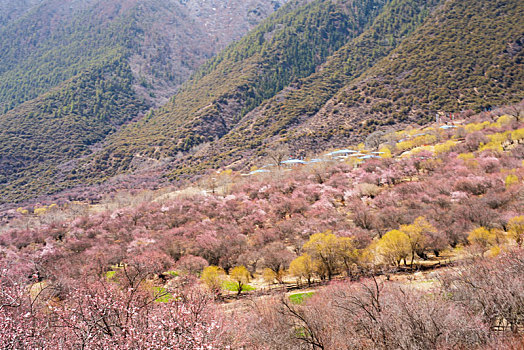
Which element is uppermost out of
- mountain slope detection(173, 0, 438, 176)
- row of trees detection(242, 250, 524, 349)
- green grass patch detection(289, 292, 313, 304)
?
row of trees detection(242, 250, 524, 349)

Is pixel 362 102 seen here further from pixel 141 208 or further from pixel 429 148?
pixel 141 208

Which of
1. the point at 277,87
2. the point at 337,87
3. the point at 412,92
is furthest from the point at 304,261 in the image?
the point at 277,87

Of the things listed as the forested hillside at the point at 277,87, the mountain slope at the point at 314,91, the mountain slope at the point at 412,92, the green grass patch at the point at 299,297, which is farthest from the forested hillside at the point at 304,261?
the mountain slope at the point at 314,91

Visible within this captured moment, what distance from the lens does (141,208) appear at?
35.1m

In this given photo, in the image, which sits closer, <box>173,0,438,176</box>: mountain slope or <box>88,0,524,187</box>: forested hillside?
<box>88,0,524,187</box>: forested hillside

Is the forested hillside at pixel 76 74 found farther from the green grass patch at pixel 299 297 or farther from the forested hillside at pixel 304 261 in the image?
the green grass patch at pixel 299 297

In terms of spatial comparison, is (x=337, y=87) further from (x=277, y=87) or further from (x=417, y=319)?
(x=417, y=319)

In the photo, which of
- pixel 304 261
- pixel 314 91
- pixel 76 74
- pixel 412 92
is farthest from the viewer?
pixel 76 74

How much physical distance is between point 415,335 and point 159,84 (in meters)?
147

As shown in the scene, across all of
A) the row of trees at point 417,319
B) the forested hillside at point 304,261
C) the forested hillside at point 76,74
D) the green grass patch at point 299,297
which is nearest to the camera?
the forested hillside at point 304,261

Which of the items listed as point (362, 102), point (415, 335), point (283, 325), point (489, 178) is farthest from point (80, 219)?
point (362, 102)

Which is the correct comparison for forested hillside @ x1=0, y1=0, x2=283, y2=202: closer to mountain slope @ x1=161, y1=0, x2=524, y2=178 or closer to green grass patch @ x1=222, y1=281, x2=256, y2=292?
mountain slope @ x1=161, y1=0, x2=524, y2=178

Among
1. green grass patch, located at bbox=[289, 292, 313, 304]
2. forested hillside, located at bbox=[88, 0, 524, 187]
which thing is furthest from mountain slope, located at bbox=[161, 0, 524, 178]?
green grass patch, located at bbox=[289, 292, 313, 304]

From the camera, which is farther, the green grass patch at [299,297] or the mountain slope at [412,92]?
the mountain slope at [412,92]
